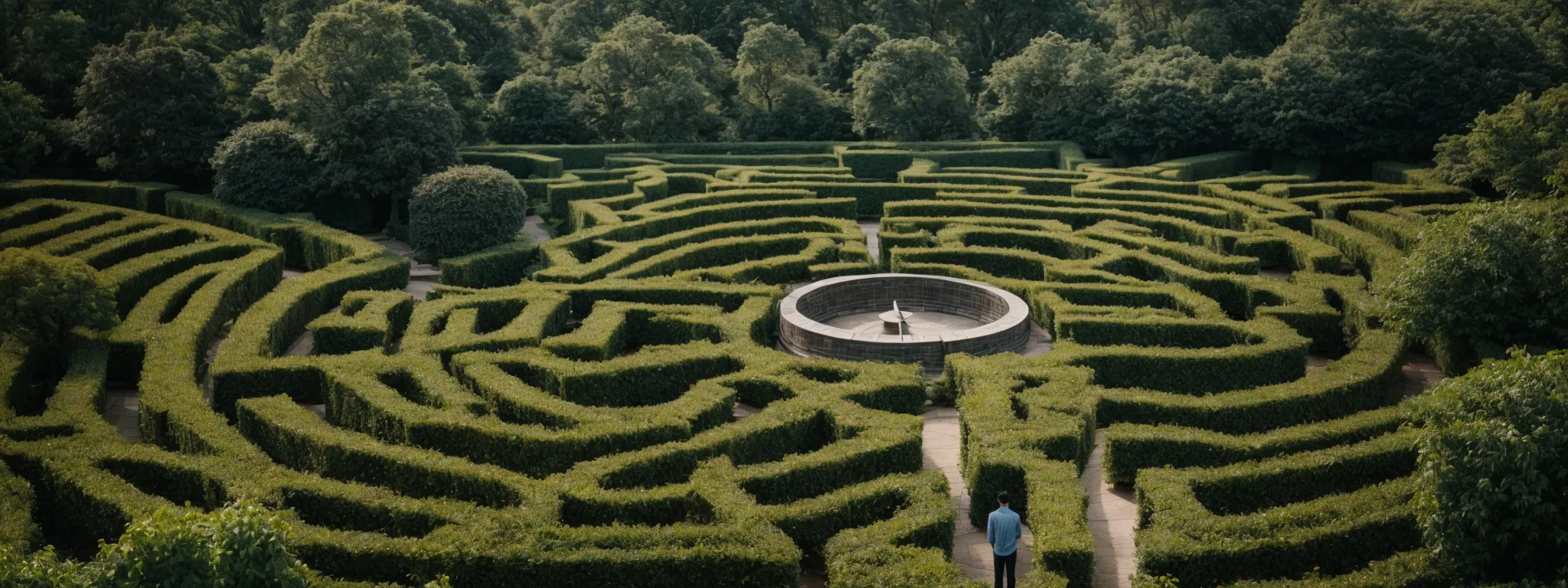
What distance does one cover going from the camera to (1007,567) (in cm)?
1702

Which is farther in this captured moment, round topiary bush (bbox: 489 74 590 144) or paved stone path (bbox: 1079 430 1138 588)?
round topiary bush (bbox: 489 74 590 144)

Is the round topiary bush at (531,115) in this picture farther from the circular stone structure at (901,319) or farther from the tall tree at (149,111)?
the circular stone structure at (901,319)

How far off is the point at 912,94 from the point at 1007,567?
144 feet

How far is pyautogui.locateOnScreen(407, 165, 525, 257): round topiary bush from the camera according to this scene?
118ft

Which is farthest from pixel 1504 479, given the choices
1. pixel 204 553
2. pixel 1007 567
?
pixel 204 553

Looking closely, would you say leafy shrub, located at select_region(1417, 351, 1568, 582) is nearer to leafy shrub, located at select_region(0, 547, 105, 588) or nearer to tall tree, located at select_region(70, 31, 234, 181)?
leafy shrub, located at select_region(0, 547, 105, 588)

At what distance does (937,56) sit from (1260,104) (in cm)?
1503

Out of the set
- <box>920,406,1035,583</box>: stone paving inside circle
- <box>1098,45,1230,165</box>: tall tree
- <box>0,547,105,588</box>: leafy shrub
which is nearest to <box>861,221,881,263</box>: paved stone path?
<box>920,406,1035,583</box>: stone paving inside circle

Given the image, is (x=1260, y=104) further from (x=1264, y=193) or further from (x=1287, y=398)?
(x=1287, y=398)

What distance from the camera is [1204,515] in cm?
1755

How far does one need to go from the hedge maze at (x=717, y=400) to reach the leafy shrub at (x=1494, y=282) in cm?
152

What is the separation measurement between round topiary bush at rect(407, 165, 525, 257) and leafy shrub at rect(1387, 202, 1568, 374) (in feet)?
80.3

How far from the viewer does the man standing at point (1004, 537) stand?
1658cm

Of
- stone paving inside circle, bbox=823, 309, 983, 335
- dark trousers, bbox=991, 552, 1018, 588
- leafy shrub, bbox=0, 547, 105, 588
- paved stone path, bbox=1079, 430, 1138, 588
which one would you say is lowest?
paved stone path, bbox=1079, 430, 1138, 588
